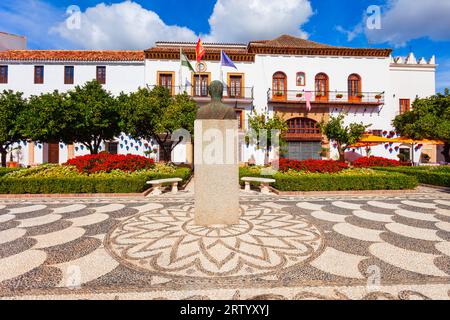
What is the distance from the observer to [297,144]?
882 inches

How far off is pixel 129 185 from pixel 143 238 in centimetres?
518

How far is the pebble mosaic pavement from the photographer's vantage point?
269cm

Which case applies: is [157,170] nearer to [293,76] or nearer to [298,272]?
[298,272]

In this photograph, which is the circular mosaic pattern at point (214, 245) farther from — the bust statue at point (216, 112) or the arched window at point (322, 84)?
the arched window at point (322, 84)

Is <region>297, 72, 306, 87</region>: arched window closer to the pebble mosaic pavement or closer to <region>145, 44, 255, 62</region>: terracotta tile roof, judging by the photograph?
<region>145, 44, 255, 62</region>: terracotta tile roof

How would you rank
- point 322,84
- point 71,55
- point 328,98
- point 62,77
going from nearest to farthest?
point 62,77 → point 71,55 → point 328,98 → point 322,84

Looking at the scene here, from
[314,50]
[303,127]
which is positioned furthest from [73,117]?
[314,50]

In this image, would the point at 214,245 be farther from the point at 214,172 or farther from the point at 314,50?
the point at 314,50

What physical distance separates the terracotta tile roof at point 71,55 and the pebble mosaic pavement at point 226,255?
20.2 meters

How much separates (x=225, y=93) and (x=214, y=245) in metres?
20.0

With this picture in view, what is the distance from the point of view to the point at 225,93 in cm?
2205

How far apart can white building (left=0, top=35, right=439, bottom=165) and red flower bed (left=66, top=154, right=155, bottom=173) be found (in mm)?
10001

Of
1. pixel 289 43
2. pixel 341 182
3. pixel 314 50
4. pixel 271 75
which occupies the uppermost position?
pixel 289 43
